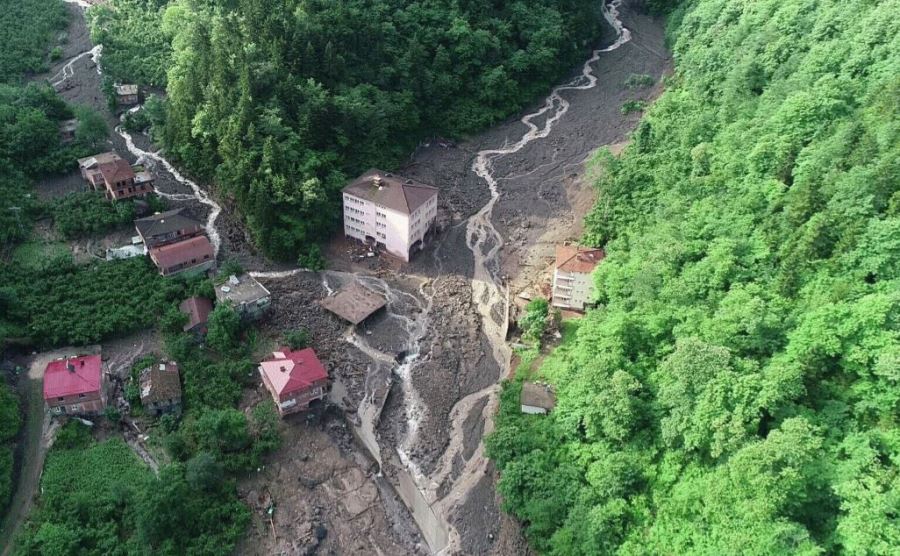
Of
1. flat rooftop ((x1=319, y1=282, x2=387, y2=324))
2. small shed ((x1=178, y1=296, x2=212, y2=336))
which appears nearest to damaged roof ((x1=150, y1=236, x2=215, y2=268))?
small shed ((x1=178, y1=296, x2=212, y2=336))

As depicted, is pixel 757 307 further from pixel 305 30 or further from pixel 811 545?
pixel 305 30

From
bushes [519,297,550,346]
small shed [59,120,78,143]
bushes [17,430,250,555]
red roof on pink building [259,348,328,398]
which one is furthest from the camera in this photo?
small shed [59,120,78,143]

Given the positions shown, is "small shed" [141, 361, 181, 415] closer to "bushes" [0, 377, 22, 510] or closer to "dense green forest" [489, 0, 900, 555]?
"bushes" [0, 377, 22, 510]

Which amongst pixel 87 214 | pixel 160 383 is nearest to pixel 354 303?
pixel 160 383

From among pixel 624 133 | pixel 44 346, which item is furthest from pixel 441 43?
pixel 44 346

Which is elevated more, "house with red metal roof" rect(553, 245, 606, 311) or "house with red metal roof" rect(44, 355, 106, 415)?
"house with red metal roof" rect(553, 245, 606, 311)

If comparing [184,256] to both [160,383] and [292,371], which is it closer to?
[160,383]
